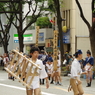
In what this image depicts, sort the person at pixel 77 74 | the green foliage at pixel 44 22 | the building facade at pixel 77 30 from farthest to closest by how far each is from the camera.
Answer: the green foliage at pixel 44 22 → the building facade at pixel 77 30 → the person at pixel 77 74

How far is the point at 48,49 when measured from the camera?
3734 cm

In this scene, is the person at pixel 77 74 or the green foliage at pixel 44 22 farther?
the green foliage at pixel 44 22

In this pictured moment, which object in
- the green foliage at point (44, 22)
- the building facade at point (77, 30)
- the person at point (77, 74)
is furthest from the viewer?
the green foliage at point (44, 22)

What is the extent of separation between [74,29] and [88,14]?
206cm

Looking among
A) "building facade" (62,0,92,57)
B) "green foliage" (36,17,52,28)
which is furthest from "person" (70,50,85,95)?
"green foliage" (36,17,52,28)

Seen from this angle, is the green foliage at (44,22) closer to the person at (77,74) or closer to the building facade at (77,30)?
the building facade at (77,30)

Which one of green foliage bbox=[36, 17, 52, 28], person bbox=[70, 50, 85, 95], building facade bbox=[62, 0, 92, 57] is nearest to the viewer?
person bbox=[70, 50, 85, 95]

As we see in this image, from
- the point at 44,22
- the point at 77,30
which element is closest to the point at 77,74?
the point at 77,30

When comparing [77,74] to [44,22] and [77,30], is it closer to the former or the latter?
[77,30]

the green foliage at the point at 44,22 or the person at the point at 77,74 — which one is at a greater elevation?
the green foliage at the point at 44,22

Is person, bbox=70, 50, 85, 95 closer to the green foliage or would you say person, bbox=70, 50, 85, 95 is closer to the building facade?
the building facade

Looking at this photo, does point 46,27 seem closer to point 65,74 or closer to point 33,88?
point 65,74

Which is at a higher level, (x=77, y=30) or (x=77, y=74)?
(x=77, y=30)

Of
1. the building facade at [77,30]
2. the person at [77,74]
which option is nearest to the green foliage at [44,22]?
the building facade at [77,30]
